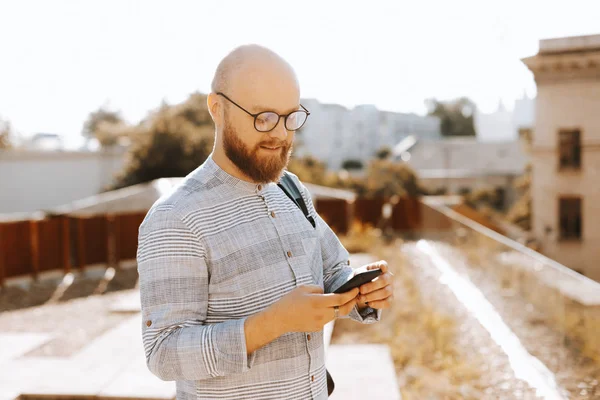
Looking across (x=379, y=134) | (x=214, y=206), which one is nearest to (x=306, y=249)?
(x=214, y=206)

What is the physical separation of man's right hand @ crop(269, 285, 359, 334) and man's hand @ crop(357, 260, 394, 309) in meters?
0.13

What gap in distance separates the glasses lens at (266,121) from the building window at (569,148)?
1769cm

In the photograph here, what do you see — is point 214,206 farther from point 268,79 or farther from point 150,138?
point 150,138

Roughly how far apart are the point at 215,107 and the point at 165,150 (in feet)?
70.3

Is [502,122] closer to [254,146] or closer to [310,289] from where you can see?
[254,146]

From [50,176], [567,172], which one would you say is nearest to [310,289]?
[567,172]

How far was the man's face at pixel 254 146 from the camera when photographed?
56.3 inches

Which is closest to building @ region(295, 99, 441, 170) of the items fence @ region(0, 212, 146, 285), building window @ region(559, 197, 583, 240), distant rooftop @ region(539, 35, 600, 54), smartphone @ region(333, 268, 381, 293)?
building window @ region(559, 197, 583, 240)

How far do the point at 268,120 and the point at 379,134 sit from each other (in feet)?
182

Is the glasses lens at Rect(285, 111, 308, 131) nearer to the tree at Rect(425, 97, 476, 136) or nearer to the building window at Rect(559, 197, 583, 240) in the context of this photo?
the building window at Rect(559, 197, 583, 240)

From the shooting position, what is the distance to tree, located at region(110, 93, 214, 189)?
72.7 ft

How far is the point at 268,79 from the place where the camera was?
1.40m

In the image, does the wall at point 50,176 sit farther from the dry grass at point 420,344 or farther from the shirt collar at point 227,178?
the shirt collar at point 227,178

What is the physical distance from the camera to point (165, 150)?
2223 cm
